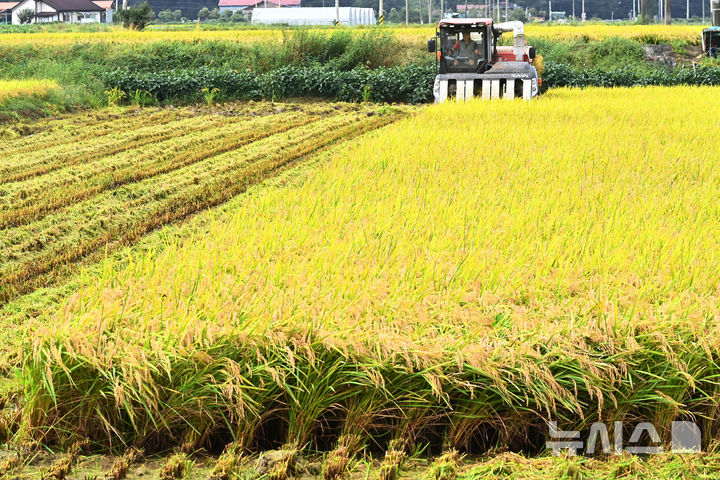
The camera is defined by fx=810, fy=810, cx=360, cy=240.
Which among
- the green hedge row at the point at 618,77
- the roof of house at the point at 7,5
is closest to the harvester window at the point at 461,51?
the green hedge row at the point at 618,77

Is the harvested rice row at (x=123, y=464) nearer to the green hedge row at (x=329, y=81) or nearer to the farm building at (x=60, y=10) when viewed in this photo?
the green hedge row at (x=329, y=81)

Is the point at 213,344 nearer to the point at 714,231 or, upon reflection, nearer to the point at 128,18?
the point at 714,231

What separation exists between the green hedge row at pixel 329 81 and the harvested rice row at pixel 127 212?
25.4 ft

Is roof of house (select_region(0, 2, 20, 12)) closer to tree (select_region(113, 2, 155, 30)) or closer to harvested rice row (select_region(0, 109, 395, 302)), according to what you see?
tree (select_region(113, 2, 155, 30))

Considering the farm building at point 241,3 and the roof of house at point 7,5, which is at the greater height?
the farm building at point 241,3

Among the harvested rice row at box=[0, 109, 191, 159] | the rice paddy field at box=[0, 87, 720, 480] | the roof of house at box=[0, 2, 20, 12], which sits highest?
the roof of house at box=[0, 2, 20, 12]

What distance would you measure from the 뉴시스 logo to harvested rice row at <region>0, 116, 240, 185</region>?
7.05m

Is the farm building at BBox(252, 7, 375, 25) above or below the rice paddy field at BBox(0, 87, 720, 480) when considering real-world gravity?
above

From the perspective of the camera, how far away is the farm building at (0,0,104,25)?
2479 inches

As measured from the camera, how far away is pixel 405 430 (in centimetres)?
320

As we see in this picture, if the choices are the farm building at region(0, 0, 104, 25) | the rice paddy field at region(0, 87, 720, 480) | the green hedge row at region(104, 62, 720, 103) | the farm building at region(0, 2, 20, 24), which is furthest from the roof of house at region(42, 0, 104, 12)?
the rice paddy field at region(0, 87, 720, 480)

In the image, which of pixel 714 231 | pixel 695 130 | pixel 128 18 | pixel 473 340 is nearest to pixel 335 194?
pixel 714 231

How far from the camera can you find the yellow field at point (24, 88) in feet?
49.5

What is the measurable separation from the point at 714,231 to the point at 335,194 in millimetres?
2650
